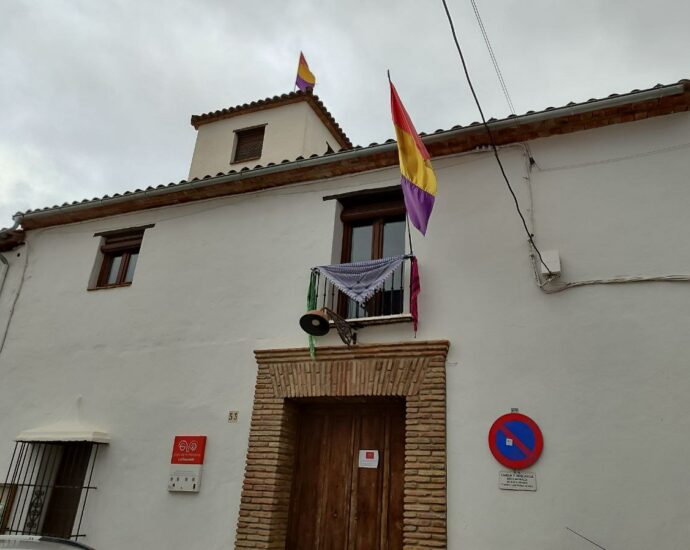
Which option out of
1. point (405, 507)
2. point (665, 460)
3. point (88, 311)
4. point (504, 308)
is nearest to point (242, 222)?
point (88, 311)

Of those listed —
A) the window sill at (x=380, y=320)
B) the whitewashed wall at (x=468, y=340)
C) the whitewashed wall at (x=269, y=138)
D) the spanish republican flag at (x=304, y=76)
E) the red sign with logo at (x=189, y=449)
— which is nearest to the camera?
the whitewashed wall at (x=468, y=340)

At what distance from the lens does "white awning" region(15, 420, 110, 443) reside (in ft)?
22.4

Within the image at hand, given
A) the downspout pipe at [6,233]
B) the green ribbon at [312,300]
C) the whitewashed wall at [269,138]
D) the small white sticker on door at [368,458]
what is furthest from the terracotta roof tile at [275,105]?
the small white sticker on door at [368,458]

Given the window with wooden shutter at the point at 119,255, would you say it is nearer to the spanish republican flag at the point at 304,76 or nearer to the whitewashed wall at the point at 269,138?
the whitewashed wall at the point at 269,138

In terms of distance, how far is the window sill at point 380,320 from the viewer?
19.4ft

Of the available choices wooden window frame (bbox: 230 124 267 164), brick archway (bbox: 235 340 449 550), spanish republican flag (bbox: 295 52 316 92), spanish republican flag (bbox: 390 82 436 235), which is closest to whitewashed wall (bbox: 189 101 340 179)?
wooden window frame (bbox: 230 124 267 164)

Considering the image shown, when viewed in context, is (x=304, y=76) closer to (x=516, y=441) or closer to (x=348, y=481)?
(x=348, y=481)

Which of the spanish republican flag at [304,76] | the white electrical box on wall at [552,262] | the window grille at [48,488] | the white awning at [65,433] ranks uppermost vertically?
the spanish republican flag at [304,76]

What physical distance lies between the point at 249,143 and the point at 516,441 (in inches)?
351

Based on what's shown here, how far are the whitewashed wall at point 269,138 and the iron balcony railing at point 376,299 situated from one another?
17.0 ft

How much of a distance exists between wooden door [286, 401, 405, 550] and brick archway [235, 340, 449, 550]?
7.2 inches

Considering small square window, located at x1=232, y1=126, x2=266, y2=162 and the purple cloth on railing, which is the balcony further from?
small square window, located at x1=232, y1=126, x2=266, y2=162

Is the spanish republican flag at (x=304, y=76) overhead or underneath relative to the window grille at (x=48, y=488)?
overhead

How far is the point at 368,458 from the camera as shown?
5973 millimetres
